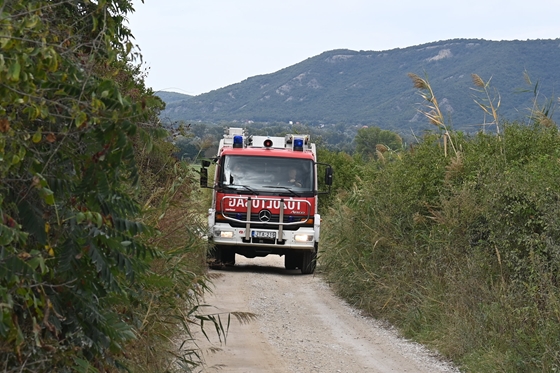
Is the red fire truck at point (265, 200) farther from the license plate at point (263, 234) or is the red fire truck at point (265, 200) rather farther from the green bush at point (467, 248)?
the green bush at point (467, 248)

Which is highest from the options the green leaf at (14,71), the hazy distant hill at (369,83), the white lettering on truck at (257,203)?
the hazy distant hill at (369,83)

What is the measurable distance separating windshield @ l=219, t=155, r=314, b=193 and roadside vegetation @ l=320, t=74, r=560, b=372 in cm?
140

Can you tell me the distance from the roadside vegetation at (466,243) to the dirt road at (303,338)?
367mm

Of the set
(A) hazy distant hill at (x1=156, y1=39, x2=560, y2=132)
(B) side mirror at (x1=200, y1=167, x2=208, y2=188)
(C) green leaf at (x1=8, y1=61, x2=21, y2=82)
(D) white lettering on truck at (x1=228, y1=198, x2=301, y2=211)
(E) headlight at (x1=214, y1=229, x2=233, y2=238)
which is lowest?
(E) headlight at (x1=214, y1=229, x2=233, y2=238)

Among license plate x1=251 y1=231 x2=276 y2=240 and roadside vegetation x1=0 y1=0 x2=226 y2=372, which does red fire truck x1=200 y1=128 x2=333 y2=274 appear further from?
roadside vegetation x1=0 y1=0 x2=226 y2=372

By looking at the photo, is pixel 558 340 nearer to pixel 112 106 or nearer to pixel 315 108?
pixel 112 106

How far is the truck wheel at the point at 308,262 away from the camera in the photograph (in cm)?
1911

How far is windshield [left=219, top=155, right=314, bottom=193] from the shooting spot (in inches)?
717

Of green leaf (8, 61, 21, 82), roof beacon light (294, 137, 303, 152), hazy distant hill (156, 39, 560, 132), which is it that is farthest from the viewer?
hazy distant hill (156, 39, 560, 132)

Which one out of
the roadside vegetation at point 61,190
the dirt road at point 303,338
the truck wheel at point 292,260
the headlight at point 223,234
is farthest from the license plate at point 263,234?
the roadside vegetation at point 61,190

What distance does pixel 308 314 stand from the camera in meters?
13.7

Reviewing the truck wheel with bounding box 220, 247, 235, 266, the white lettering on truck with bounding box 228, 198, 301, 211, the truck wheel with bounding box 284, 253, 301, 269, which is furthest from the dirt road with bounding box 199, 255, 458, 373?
the truck wheel with bounding box 284, 253, 301, 269

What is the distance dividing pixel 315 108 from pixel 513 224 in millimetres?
146474

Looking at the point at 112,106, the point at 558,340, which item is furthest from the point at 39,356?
the point at 558,340
